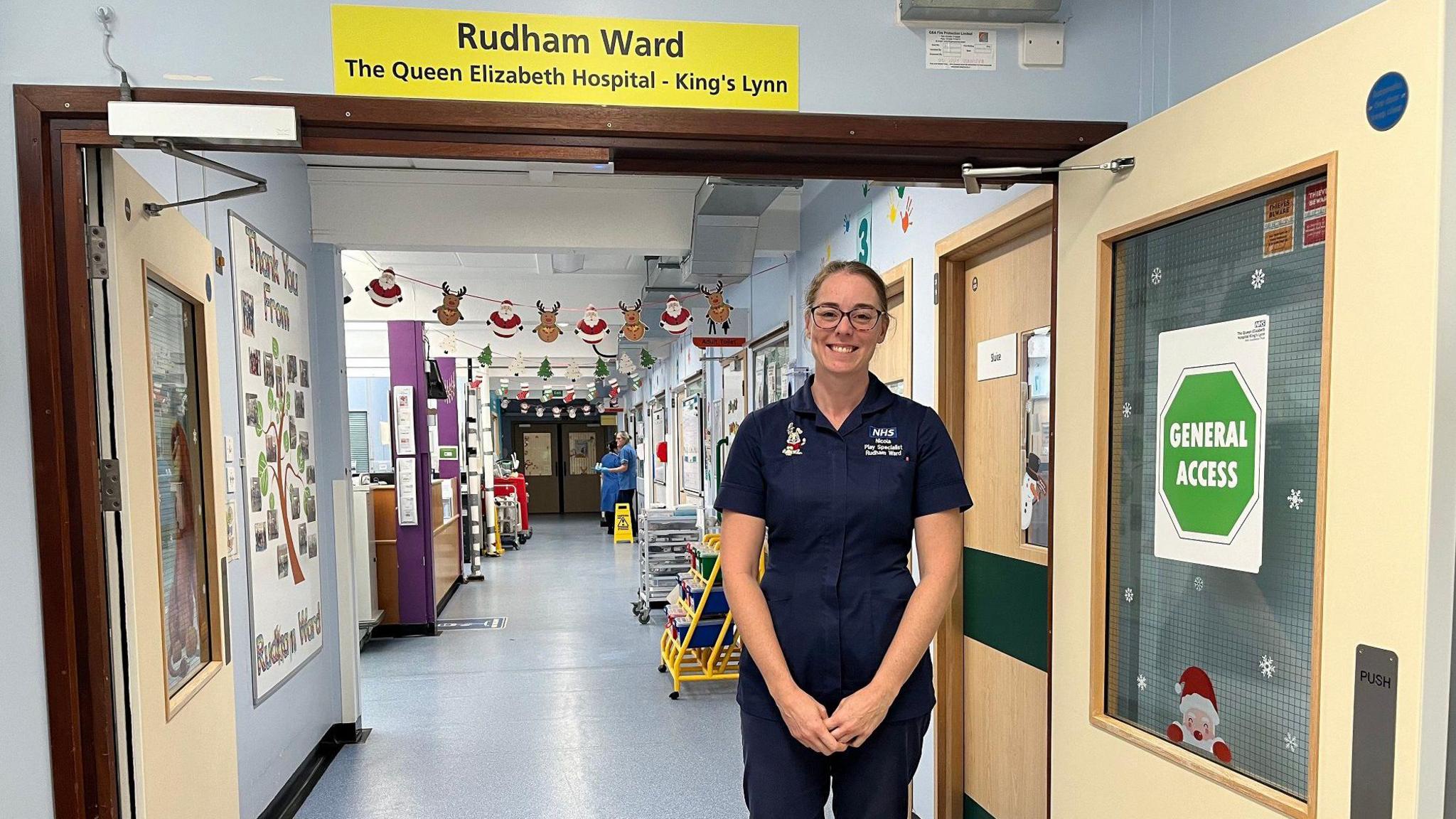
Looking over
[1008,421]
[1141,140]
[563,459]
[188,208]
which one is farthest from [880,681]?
[563,459]

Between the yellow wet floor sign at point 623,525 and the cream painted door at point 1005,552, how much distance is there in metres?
10.7

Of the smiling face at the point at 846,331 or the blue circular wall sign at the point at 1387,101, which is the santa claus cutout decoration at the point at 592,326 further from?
the blue circular wall sign at the point at 1387,101

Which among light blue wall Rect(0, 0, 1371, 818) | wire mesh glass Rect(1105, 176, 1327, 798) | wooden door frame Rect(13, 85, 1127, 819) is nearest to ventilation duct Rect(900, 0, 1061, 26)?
light blue wall Rect(0, 0, 1371, 818)

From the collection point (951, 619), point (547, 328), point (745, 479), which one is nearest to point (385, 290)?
point (547, 328)

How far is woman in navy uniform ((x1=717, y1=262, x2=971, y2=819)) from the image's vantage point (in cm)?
176

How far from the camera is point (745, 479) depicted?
1857 mm

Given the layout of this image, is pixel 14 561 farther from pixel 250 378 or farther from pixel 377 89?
pixel 250 378

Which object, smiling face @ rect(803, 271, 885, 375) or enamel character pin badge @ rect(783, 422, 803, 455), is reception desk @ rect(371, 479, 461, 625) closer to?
enamel character pin badge @ rect(783, 422, 803, 455)

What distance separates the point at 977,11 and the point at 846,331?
2.55 ft

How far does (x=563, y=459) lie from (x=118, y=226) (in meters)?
21.1

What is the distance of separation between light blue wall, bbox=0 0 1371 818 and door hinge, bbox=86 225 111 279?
0.12m

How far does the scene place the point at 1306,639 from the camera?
1.40 metres

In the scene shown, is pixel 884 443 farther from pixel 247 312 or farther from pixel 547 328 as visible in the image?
pixel 547 328

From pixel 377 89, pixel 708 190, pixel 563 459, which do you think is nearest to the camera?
pixel 377 89
